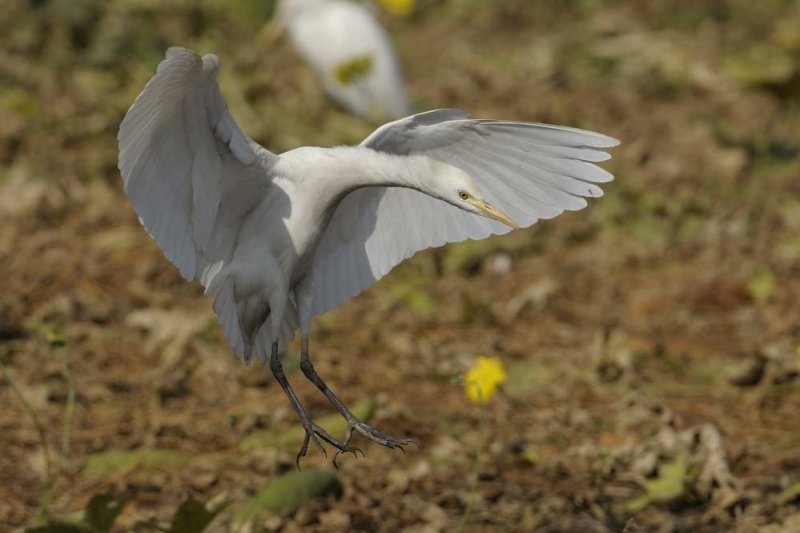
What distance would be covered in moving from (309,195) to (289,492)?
0.98 metres

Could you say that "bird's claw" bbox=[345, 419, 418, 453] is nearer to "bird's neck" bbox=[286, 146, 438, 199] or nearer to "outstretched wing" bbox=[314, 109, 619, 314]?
"outstretched wing" bbox=[314, 109, 619, 314]

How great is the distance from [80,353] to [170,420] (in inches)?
30.7

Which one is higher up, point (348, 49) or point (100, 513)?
point (348, 49)

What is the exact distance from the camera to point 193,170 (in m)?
3.81

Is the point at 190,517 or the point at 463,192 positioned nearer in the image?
the point at 190,517

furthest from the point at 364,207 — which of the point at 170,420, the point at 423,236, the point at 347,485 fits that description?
the point at 170,420

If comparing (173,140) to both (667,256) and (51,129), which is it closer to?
(667,256)

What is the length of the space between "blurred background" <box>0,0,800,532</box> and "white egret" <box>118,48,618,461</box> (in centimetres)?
41

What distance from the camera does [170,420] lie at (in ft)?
16.8

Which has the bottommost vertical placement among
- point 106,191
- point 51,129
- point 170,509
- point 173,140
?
point 170,509

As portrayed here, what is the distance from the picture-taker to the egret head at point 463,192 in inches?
145

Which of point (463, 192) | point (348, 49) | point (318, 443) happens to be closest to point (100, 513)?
point (318, 443)

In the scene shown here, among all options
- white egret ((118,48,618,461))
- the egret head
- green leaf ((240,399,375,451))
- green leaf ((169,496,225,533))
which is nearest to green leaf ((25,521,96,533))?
green leaf ((169,496,225,533))

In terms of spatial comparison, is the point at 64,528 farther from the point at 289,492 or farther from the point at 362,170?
the point at 362,170
